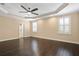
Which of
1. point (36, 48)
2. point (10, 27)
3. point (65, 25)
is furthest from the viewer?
point (10, 27)

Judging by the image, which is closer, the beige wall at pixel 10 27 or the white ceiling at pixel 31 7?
the white ceiling at pixel 31 7

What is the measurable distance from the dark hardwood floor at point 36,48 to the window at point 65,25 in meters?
0.29

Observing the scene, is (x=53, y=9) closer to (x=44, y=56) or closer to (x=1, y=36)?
(x=44, y=56)

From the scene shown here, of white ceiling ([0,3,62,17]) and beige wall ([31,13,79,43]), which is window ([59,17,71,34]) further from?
white ceiling ([0,3,62,17])

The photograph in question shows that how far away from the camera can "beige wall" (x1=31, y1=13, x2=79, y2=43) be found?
1.96m

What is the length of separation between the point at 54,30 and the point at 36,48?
23.7 inches

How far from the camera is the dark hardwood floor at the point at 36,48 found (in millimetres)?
2010

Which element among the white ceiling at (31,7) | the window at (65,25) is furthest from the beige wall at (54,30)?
the white ceiling at (31,7)

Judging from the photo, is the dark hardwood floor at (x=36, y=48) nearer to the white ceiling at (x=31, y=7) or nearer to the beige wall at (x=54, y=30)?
the beige wall at (x=54, y=30)

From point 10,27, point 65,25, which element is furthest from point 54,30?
point 10,27

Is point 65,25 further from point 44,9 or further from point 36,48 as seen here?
point 36,48

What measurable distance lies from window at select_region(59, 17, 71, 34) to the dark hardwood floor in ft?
0.94

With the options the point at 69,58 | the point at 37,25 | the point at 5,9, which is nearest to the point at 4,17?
the point at 5,9

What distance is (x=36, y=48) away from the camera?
2143mm
